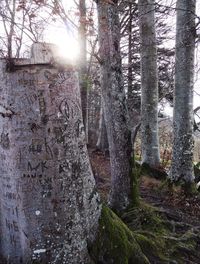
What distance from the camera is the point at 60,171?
2.66 meters

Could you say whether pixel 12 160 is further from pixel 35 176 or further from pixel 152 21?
pixel 152 21

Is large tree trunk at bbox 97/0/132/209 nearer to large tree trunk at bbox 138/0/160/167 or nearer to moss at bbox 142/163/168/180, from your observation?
moss at bbox 142/163/168/180

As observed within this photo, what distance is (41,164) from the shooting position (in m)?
2.60

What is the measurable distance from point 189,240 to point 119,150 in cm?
149

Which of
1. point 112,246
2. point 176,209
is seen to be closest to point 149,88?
point 176,209

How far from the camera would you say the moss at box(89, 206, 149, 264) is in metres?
3.03

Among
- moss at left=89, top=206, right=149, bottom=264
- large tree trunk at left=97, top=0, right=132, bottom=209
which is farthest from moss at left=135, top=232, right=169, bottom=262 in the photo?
large tree trunk at left=97, top=0, right=132, bottom=209

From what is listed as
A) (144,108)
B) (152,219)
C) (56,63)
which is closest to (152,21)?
(144,108)

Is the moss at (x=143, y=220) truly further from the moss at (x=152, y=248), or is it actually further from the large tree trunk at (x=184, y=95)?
the large tree trunk at (x=184, y=95)

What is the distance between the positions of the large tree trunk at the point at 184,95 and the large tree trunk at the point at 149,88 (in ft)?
5.76

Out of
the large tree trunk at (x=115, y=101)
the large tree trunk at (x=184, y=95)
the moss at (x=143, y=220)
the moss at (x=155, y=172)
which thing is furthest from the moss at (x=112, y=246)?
the moss at (x=155, y=172)

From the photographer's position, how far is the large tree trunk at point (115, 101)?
A: 5039 millimetres

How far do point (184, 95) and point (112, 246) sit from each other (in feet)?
16.6

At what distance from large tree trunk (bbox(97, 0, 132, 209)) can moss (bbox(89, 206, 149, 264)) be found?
6.27 feet
